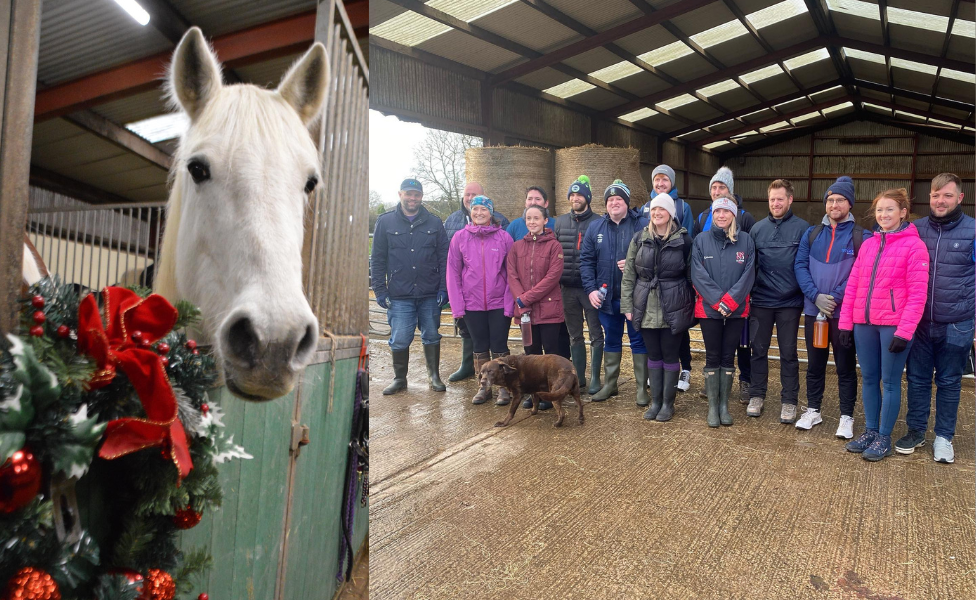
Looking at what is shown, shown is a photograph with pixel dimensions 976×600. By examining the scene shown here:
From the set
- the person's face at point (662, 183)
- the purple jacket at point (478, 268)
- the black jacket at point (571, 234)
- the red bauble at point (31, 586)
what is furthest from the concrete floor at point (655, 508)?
the red bauble at point (31, 586)

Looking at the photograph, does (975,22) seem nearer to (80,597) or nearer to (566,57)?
(566,57)

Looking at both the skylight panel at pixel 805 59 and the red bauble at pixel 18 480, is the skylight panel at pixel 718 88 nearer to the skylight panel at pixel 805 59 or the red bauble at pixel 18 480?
the skylight panel at pixel 805 59

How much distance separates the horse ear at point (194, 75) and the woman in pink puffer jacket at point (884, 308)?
3.19 feet

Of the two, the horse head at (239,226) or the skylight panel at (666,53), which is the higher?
the skylight panel at (666,53)

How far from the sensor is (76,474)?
1.43ft

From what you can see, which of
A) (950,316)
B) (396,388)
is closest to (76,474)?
(396,388)

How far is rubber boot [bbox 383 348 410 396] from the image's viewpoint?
1033 mm

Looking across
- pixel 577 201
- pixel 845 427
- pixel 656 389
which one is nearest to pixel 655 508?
pixel 656 389

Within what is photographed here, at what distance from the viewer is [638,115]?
38.7 inches

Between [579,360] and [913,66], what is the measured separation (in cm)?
76

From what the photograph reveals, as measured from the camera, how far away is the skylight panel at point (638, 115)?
3.20ft

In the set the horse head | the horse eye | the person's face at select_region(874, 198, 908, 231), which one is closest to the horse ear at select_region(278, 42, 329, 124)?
the horse head

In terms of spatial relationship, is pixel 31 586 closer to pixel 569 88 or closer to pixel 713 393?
pixel 569 88

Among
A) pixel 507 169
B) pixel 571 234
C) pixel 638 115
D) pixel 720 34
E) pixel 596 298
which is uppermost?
pixel 720 34
